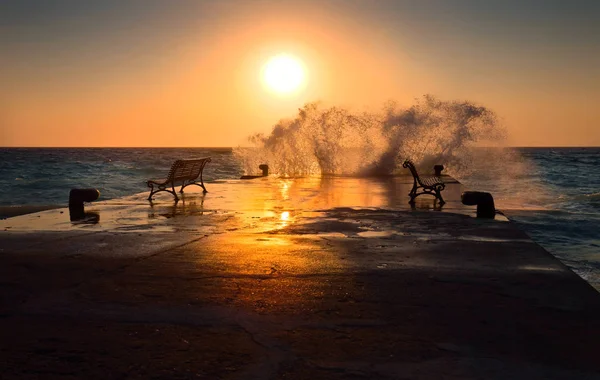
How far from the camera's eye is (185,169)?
47.5ft

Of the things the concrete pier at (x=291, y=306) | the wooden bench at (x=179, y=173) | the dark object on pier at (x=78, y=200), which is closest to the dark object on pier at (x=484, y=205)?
the concrete pier at (x=291, y=306)

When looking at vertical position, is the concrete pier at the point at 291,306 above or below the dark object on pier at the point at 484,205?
below

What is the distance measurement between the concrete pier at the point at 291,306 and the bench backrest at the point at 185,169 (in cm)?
504

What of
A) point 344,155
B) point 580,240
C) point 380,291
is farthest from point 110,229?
point 344,155

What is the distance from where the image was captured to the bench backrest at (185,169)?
1358 centimetres

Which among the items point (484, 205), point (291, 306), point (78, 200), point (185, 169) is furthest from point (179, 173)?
point (291, 306)

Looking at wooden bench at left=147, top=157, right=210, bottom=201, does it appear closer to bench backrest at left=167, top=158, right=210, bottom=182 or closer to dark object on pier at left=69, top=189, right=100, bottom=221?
bench backrest at left=167, top=158, right=210, bottom=182

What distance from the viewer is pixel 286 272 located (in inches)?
226

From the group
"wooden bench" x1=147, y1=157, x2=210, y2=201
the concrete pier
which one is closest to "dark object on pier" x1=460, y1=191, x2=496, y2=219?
the concrete pier

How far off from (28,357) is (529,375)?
9.31 feet

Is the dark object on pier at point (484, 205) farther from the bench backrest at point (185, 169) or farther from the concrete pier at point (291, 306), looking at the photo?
the bench backrest at point (185, 169)

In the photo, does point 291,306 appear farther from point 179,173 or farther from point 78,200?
point 179,173

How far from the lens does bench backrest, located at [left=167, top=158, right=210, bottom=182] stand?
13578 mm

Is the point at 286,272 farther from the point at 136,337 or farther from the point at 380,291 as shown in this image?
the point at 136,337
